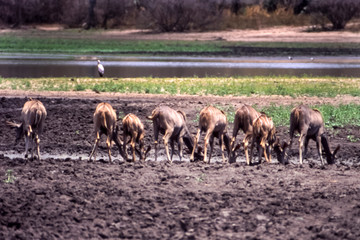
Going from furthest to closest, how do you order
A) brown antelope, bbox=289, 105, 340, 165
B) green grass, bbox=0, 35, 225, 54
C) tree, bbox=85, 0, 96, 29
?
tree, bbox=85, 0, 96, 29 < green grass, bbox=0, 35, 225, 54 < brown antelope, bbox=289, 105, 340, 165

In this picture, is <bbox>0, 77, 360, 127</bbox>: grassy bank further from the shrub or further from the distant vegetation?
the shrub

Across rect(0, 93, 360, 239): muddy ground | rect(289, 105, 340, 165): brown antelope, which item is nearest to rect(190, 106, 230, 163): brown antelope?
rect(0, 93, 360, 239): muddy ground

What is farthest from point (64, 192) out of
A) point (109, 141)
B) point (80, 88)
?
point (80, 88)

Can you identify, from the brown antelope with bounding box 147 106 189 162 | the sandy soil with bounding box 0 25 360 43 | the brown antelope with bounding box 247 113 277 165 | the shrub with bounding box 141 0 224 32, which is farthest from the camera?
the shrub with bounding box 141 0 224 32

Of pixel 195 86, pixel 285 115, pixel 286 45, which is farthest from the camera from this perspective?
pixel 286 45

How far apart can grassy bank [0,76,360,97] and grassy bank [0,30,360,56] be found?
18.8m

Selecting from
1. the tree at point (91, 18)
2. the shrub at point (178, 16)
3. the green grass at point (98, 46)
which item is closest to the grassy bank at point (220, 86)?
the green grass at point (98, 46)

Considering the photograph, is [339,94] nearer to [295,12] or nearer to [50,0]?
[295,12]

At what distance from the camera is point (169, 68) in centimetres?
3538

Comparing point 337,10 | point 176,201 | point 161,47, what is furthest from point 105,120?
point 337,10

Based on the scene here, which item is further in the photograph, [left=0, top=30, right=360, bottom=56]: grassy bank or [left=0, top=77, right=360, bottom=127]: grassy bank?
[left=0, top=30, right=360, bottom=56]: grassy bank

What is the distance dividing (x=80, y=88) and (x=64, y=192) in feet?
42.9

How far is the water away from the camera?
3216 cm

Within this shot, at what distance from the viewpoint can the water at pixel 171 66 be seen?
3216 cm
